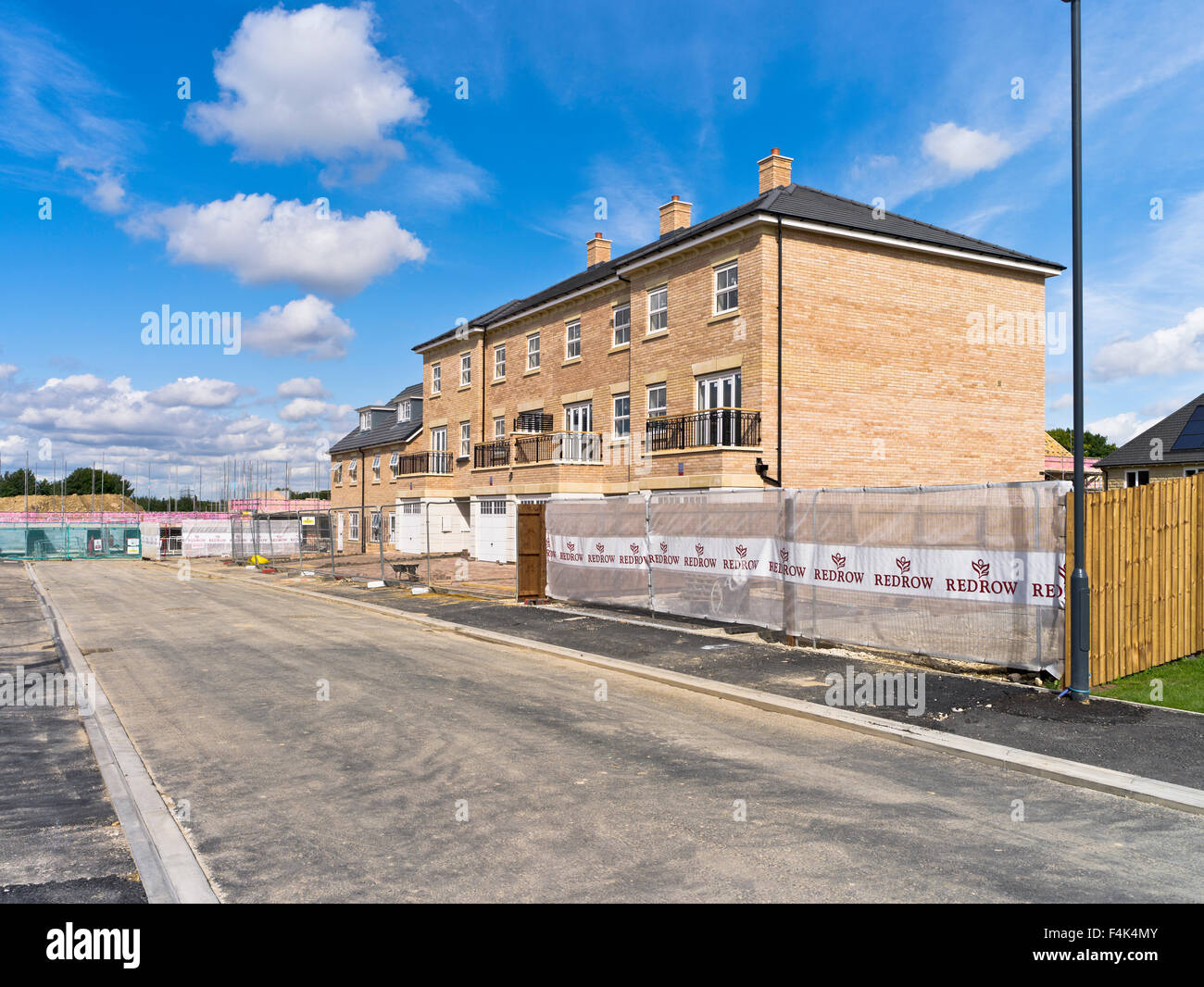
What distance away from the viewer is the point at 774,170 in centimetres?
2700

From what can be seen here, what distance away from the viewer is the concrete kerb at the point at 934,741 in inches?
252

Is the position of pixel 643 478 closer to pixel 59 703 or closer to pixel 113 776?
pixel 59 703

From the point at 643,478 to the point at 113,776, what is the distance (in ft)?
67.8

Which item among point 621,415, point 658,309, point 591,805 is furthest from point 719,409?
point 591,805

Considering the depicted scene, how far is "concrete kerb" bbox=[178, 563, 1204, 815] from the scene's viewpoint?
252 inches

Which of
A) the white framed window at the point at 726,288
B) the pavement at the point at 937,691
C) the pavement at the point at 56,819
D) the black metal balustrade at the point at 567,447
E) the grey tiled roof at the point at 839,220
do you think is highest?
the grey tiled roof at the point at 839,220

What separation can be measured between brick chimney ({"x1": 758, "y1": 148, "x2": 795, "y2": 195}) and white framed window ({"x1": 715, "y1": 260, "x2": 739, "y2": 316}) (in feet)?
13.1

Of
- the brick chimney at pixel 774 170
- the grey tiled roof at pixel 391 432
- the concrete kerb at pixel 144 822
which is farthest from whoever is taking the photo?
the grey tiled roof at pixel 391 432

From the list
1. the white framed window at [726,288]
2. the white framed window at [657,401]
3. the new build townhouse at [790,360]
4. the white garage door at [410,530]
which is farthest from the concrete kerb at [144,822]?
the white garage door at [410,530]

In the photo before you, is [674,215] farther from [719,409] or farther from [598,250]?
[719,409]

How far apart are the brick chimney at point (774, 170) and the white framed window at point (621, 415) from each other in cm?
823

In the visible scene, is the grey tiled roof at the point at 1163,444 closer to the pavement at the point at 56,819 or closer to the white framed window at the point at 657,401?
the white framed window at the point at 657,401

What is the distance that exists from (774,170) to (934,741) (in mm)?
23187
